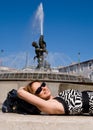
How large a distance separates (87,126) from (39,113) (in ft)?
2.40

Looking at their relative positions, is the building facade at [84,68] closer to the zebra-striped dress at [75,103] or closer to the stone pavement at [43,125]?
the zebra-striped dress at [75,103]

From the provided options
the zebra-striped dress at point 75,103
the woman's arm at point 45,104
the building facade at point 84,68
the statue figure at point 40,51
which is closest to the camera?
the woman's arm at point 45,104

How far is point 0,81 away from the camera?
12.3 metres

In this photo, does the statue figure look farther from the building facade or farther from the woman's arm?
the building facade

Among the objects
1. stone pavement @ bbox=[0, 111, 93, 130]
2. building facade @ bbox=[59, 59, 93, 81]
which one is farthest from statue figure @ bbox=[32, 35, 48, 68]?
building facade @ bbox=[59, 59, 93, 81]

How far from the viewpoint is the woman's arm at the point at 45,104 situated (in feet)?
9.16

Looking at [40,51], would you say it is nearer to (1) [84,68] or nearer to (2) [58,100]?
(2) [58,100]

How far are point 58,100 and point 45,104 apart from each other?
0.53ft

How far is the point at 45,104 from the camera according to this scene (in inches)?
A: 110

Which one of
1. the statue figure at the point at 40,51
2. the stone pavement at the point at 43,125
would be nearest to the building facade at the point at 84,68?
the statue figure at the point at 40,51

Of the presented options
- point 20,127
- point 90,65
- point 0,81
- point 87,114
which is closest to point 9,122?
point 20,127

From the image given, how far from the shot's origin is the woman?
2.81 m

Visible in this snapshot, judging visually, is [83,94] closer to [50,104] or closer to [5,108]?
[50,104]

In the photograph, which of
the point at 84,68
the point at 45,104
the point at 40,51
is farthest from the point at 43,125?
the point at 84,68
